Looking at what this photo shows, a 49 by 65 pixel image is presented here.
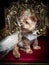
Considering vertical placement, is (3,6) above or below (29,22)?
above

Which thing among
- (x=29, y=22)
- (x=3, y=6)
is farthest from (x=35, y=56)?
(x=3, y=6)

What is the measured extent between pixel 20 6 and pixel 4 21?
26 centimetres

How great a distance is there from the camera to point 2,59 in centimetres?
165

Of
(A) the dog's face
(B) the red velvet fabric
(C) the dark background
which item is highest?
(C) the dark background

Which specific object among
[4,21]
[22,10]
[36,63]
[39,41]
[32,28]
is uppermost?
[22,10]

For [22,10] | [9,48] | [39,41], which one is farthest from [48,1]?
[9,48]

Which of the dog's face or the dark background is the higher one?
the dark background

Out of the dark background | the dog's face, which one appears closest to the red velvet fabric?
the dog's face

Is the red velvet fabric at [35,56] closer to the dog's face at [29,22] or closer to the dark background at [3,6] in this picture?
the dog's face at [29,22]

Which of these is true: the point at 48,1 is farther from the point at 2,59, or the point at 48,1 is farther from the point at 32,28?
the point at 2,59

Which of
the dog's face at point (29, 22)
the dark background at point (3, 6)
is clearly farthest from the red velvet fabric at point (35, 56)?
the dark background at point (3, 6)

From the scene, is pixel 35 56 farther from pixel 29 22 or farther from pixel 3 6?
pixel 3 6

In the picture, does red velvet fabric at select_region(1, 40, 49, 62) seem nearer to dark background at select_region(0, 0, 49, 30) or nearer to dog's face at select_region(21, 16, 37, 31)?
dog's face at select_region(21, 16, 37, 31)

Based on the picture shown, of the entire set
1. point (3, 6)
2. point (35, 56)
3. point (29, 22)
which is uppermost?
point (3, 6)
